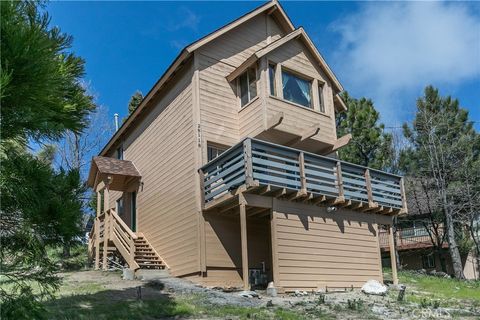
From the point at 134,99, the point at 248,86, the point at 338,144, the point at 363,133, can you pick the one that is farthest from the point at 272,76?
the point at 134,99

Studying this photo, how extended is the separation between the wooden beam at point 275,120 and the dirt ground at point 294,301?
4763 millimetres

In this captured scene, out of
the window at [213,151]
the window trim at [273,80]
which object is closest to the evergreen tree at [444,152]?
the window trim at [273,80]

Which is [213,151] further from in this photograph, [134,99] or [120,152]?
[134,99]

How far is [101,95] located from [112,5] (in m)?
21.7

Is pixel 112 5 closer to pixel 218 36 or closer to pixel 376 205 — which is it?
pixel 218 36

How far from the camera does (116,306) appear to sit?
994 cm

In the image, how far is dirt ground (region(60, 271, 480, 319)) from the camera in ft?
34.7

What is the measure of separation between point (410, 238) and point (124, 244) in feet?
72.7

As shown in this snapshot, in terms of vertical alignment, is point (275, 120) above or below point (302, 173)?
above

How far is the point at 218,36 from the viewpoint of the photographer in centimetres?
1617

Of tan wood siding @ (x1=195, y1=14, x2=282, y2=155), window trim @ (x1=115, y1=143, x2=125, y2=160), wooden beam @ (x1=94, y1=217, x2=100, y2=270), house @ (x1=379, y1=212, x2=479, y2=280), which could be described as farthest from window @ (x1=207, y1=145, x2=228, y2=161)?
house @ (x1=379, y1=212, x2=479, y2=280)

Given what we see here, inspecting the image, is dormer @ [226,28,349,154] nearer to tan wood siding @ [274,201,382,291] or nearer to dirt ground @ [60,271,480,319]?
tan wood siding @ [274,201,382,291]

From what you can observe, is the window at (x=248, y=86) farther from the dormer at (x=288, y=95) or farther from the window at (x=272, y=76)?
the window at (x=272, y=76)

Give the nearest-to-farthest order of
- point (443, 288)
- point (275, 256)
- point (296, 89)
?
point (275, 256)
point (296, 89)
point (443, 288)
